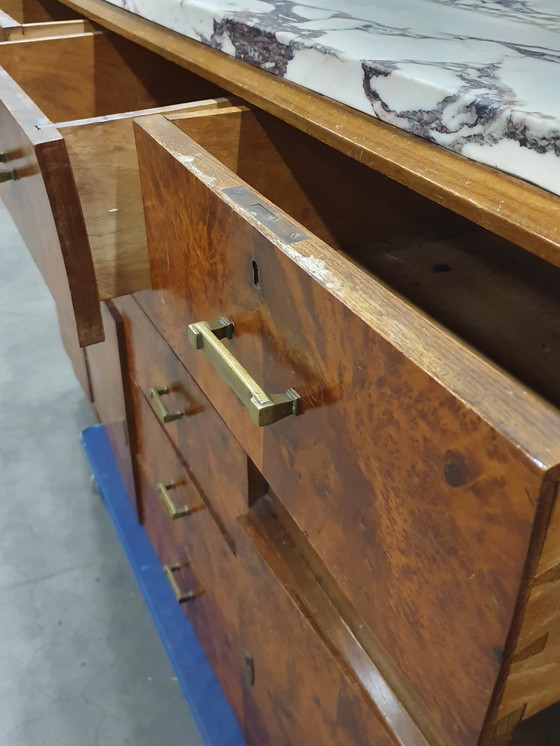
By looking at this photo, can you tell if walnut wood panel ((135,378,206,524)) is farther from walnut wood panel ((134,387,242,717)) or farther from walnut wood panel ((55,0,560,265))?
walnut wood panel ((55,0,560,265))

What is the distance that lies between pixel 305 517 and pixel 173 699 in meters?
0.67

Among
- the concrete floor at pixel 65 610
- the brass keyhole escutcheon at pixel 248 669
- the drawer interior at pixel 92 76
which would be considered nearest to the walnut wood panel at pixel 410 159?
the drawer interior at pixel 92 76

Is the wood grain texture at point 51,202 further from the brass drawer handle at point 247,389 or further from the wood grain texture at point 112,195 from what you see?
the brass drawer handle at point 247,389

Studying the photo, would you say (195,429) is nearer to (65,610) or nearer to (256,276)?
(256,276)

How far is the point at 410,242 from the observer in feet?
2.17

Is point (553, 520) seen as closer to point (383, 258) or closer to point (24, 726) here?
point (383, 258)

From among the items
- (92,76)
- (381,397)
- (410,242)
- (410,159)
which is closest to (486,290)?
(410,242)

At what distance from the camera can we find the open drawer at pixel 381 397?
0.80 feet

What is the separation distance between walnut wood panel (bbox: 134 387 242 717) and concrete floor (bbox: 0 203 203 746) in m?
0.14

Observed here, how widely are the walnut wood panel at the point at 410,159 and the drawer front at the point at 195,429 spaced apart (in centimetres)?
25

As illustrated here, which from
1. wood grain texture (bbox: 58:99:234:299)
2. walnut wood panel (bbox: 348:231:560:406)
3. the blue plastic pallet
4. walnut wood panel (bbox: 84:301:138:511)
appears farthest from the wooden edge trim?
the blue plastic pallet

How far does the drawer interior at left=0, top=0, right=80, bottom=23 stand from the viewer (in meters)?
1.14

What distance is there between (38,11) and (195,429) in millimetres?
923

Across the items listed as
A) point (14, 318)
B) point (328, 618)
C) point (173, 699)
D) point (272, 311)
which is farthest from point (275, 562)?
point (14, 318)
